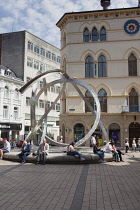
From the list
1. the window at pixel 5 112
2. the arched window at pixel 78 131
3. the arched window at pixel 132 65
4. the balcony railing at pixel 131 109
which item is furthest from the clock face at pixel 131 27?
the window at pixel 5 112

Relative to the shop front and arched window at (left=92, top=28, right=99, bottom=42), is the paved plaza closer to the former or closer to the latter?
arched window at (left=92, top=28, right=99, bottom=42)

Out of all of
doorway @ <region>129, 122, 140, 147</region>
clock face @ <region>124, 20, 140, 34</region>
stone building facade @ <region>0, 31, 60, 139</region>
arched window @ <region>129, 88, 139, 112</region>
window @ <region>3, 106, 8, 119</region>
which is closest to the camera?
doorway @ <region>129, 122, 140, 147</region>

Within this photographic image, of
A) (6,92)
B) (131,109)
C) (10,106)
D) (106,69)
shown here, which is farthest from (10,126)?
(131,109)

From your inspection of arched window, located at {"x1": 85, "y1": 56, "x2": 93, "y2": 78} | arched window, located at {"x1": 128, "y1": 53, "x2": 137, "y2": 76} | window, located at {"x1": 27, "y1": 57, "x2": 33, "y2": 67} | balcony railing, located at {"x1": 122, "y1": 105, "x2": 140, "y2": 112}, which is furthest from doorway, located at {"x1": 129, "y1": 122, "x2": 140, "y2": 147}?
window, located at {"x1": 27, "y1": 57, "x2": 33, "y2": 67}

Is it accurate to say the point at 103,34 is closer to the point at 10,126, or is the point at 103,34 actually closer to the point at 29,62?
the point at 29,62

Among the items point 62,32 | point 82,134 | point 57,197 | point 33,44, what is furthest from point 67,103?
point 57,197

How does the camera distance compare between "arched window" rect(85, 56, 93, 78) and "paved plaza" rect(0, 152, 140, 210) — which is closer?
"paved plaza" rect(0, 152, 140, 210)

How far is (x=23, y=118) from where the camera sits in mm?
42062

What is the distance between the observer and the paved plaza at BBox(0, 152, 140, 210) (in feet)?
20.4

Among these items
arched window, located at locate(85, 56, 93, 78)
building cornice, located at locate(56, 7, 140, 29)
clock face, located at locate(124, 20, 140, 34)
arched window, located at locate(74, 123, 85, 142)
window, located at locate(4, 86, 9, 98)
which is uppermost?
building cornice, located at locate(56, 7, 140, 29)

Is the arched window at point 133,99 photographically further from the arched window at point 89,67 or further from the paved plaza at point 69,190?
the paved plaza at point 69,190

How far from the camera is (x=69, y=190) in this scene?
780cm

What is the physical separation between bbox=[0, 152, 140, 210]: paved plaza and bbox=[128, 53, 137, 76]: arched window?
2223cm

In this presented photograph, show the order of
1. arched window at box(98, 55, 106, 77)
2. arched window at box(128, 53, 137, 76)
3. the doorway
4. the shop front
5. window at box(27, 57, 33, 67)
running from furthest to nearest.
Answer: window at box(27, 57, 33, 67), the shop front, arched window at box(98, 55, 106, 77), arched window at box(128, 53, 137, 76), the doorway
